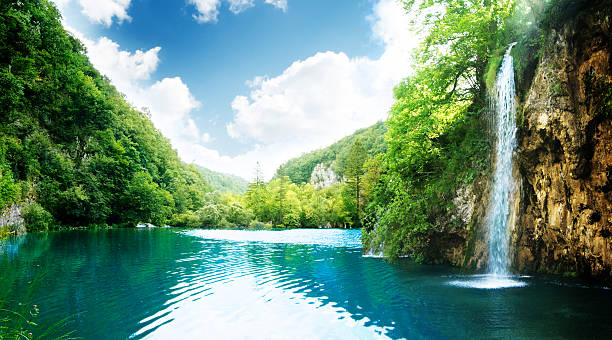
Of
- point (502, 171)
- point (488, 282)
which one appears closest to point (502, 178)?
point (502, 171)

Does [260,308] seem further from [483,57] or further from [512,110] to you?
[483,57]

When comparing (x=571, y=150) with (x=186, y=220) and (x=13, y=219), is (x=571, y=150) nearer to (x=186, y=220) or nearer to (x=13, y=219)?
(x=13, y=219)

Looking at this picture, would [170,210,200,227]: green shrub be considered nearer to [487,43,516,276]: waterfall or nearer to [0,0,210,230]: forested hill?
[0,0,210,230]: forested hill

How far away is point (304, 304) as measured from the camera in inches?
308

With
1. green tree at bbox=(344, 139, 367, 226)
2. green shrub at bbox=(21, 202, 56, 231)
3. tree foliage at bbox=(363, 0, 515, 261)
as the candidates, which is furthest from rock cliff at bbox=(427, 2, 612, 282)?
green tree at bbox=(344, 139, 367, 226)

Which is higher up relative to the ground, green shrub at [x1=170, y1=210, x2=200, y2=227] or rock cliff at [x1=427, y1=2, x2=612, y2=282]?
rock cliff at [x1=427, y1=2, x2=612, y2=282]

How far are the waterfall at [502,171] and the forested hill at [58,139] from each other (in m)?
27.0

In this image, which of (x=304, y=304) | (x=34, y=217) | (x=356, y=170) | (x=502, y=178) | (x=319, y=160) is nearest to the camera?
(x=304, y=304)

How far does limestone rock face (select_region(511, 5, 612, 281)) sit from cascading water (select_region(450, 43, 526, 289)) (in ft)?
1.84

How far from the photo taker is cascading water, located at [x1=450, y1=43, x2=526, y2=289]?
34.6 feet

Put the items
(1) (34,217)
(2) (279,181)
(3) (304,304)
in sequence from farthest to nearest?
(2) (279,181), (1) (34,217), (3) (304,304)

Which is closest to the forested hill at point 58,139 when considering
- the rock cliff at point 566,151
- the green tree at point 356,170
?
the rock cliff at point 566,151

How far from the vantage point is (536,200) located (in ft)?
32.0

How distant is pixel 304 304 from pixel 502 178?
824cm
